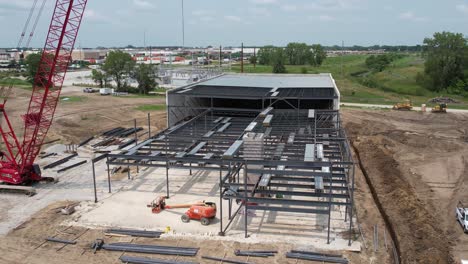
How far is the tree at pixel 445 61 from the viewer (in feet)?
277

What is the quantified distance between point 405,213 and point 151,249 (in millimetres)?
14632

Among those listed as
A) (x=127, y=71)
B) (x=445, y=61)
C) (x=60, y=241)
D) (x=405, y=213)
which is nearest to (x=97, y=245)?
(x=60, y=241)

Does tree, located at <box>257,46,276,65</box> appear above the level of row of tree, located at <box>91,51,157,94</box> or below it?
above

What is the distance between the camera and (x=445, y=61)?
84.8 m

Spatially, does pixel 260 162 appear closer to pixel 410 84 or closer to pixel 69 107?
pixel 69 107

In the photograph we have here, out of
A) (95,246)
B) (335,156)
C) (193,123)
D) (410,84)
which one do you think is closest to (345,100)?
(410,84)

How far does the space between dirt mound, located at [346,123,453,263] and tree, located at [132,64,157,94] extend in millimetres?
51729

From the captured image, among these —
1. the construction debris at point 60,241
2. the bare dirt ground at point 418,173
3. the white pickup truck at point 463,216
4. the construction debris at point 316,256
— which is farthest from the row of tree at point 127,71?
the construction debris at point 316,256

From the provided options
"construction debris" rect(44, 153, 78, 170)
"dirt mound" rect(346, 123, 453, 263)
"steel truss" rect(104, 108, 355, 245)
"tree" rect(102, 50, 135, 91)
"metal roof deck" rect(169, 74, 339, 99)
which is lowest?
"dirt mound" rect(346, 123, 453, 263)

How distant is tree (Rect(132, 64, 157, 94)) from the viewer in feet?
252

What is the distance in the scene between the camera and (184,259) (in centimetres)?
1717

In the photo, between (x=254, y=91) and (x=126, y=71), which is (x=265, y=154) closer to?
(x=254, y=91)

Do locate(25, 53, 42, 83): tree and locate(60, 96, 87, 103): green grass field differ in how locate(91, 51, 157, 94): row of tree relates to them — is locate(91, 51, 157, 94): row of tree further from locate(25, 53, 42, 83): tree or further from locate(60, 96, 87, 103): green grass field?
locate(25, 53, 42, 83): tree

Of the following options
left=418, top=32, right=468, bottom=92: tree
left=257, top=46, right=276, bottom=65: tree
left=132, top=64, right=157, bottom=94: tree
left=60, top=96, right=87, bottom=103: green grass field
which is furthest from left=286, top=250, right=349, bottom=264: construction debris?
left=257, top=46, right=276, bottom=65: tree
